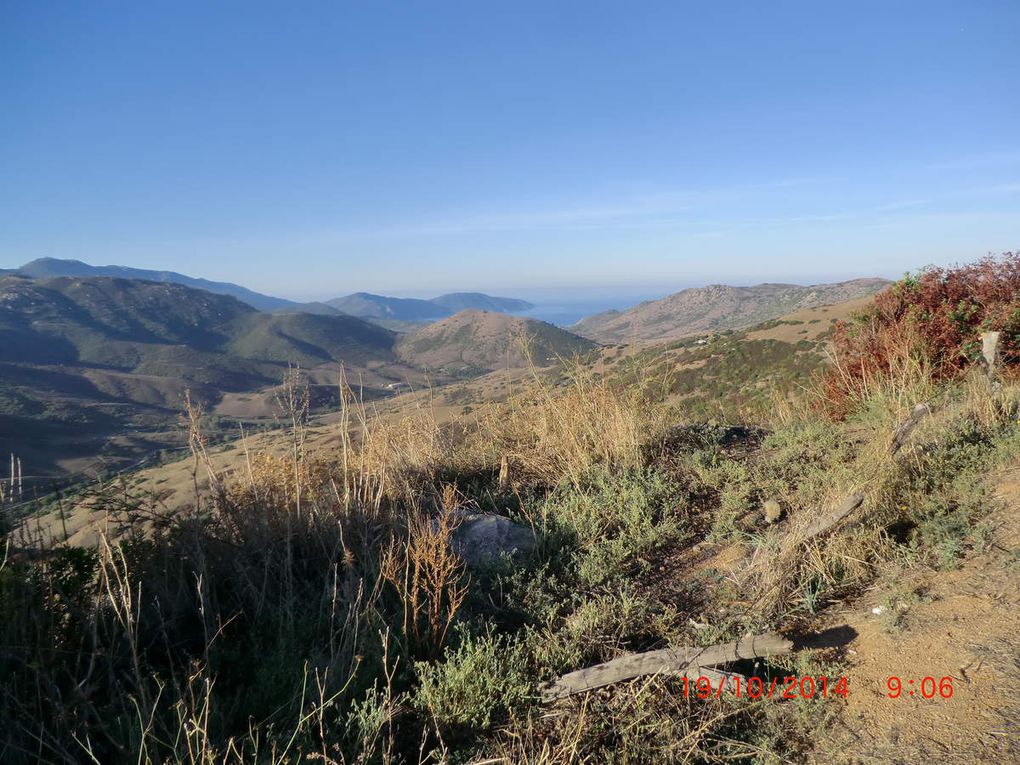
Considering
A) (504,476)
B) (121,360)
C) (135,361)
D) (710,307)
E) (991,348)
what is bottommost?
(504,476)

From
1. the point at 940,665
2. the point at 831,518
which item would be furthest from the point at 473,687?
the point at 831,518

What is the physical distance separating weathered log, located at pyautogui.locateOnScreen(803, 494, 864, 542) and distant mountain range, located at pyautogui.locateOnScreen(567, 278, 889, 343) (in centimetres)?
9109

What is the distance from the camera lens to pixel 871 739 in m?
1.99

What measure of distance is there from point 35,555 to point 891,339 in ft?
28.8

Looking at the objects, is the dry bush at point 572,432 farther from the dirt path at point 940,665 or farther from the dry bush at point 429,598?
the dirt path at point 940,665

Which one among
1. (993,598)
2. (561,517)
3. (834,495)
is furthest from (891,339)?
(561,517)

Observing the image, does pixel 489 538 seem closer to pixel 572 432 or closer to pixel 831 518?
pixel 572 432

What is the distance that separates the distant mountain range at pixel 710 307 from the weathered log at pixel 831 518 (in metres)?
91.1

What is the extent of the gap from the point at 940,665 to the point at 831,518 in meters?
1.08

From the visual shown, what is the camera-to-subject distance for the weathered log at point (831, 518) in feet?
10.5

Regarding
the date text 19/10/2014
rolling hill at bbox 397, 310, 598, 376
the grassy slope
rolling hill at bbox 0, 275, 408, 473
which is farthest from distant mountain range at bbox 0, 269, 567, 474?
the date text 19/10/2014

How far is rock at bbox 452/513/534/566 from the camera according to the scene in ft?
12.4

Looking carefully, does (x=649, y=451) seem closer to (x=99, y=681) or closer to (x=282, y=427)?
(x=282, y=427)

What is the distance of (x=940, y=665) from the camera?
222 centimetres
